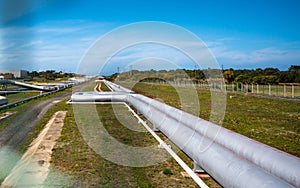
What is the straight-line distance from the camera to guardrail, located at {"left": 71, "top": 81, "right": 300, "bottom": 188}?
428 centimetres

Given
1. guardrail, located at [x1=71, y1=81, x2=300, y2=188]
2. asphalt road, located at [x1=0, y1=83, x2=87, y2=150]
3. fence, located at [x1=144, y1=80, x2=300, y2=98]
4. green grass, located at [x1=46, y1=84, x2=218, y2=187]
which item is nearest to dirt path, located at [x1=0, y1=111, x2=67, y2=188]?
green grass, located at [x1=46, y1=84, x2=218, y2=187]

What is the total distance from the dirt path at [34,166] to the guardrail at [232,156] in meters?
2.98

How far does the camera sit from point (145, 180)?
643cm

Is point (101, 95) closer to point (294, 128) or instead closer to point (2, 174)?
point (294, 128)

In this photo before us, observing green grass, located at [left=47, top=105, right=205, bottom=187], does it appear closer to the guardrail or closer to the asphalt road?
the guardrail

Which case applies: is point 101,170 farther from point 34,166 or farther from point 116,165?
point 34,166

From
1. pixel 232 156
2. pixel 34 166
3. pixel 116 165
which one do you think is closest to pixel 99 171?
pixel 116 165

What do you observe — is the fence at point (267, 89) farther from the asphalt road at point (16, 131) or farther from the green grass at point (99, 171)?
the green grass at point (99, 171)

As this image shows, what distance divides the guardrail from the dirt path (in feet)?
9.79

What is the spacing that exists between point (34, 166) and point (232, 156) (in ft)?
13.9

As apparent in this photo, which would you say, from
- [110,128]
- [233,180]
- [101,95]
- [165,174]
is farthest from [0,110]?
[233,180]

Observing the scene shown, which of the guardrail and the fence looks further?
the fence

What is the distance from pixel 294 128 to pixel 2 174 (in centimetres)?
1075

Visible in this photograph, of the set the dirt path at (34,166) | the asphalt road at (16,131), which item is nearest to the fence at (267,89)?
the asphalt road at (16,131)
